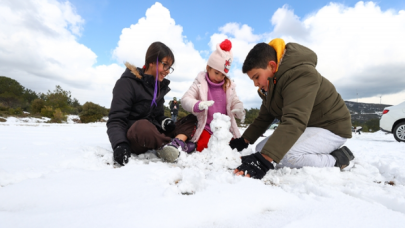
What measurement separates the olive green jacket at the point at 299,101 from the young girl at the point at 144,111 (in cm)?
93

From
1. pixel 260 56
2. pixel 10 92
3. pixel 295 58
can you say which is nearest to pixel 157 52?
pixel 260 56

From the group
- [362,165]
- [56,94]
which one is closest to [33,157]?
[362,165]

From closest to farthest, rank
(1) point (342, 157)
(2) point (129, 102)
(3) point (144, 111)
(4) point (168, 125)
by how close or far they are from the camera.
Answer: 1. (1) point (342, 157)
2. (2) point (129, 102)
3. (3) point (144, 111)
4. (4) point (168, 125)

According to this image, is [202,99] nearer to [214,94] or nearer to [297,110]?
[214,94]

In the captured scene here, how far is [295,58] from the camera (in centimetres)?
167

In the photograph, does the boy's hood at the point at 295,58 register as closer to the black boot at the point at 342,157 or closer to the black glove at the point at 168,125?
the black boot at the point at 342,157

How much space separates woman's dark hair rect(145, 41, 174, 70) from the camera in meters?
2.11

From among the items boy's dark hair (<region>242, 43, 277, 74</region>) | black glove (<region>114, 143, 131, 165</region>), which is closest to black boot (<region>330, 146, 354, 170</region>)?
boy's dark hair (<region>242, 43, 277, 74</region>)

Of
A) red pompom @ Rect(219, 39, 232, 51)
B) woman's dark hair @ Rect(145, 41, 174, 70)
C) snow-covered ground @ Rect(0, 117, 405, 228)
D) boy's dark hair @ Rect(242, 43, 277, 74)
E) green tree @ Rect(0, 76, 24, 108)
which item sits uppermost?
green tree @ Rect(0, 76, 24, 108)

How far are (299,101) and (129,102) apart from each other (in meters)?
1.53

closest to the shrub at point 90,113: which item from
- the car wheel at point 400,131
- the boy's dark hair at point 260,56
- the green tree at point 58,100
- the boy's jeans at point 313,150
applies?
the green tree at point 58,100

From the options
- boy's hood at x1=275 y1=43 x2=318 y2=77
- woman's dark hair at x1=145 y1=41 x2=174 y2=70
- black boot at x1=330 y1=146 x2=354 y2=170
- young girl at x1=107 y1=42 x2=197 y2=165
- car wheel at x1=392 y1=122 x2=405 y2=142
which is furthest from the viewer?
car wheel at x1=392 y1=122 x2=405 y2=142

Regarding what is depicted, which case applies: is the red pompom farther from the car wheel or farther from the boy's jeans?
the car wheel

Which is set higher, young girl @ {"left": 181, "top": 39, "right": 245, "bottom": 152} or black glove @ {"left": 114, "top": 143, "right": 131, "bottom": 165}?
young girl @ {"left": 181, "top": 39, "right": 245, "bottom": 152}
